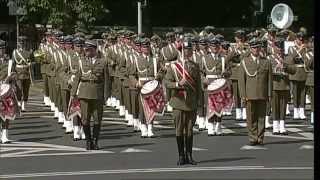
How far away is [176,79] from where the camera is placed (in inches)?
476

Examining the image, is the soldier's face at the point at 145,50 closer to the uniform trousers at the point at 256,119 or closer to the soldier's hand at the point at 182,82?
the uniform trousers at the point at 256,119

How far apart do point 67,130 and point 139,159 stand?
463 centimetres

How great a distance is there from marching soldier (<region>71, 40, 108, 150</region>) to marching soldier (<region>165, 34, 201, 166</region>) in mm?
2200

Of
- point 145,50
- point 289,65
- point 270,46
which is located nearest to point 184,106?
point 145,50

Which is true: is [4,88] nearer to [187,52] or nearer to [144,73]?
[144,73]

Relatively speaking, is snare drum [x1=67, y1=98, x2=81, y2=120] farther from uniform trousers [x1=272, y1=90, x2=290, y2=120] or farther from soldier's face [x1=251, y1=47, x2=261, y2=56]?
uniform trousers [x1=272, y1=90, x2=290, y2=120]

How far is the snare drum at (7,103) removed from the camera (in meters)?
15.4

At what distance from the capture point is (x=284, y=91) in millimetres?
16891

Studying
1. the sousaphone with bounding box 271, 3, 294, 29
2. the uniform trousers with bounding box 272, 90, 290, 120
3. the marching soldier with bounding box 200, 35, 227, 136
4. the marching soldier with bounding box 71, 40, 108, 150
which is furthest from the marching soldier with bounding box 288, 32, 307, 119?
the sousaphone with bounding box 271, 3, 294, 29

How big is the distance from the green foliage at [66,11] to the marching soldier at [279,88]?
577 inches

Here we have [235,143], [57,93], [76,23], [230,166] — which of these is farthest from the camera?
[76,23]

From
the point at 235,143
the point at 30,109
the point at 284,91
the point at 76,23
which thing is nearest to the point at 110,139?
the point at 235,143

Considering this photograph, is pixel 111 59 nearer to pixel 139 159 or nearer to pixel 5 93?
pixel 5 93

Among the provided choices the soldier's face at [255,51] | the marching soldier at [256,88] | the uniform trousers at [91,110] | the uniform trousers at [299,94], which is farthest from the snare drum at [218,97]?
the uniform trousers at [299,94]
